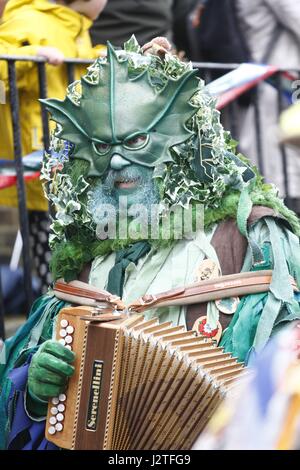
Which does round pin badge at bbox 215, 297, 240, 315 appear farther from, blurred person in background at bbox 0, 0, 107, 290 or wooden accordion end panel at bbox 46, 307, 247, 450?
blurred person in background at bbox 0, 0, 107, 290

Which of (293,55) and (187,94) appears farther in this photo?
(293,55)

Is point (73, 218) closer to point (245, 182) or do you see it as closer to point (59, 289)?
point (59, 289)

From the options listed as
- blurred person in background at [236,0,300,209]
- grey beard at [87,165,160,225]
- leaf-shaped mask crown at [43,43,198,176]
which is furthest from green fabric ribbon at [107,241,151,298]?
blurred person in background at [236,0,300,209]

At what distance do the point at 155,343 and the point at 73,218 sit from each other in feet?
2.19

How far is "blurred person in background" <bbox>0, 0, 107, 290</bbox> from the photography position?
5457mm

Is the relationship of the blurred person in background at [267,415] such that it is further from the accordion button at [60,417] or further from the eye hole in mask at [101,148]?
the eye hole in mask at [101,148]

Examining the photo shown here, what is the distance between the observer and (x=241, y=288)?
3.86 m

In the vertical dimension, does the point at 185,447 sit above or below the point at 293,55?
below

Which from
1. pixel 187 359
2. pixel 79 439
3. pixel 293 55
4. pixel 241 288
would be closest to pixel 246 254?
pixel 241 288

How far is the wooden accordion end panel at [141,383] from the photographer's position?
3.57 m

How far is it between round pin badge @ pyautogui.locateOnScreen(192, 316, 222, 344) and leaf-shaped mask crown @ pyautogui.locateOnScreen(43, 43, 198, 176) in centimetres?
55

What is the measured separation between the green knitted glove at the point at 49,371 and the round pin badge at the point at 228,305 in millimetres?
528
